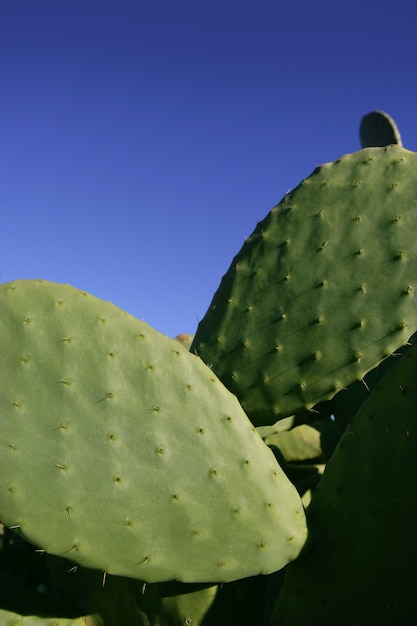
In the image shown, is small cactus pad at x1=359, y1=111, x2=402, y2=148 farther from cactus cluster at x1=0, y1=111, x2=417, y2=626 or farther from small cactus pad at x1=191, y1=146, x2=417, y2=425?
cactus cluster at x1=0, y1=111, x2=417, y2=626

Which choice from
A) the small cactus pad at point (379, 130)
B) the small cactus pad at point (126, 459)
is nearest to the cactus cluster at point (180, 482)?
the small cactus pad at point (126, 459)

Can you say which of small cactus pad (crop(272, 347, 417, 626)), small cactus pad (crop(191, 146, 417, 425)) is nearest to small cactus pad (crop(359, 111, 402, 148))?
small cactus pad (crop(191, 146, 417, 425))

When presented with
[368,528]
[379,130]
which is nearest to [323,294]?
[368,528]

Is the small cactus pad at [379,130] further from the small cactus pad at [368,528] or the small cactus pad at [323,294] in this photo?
the small cactus pad at [368,528]

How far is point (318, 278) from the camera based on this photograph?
154 centimetres

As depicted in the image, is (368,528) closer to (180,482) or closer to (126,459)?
(180,482)

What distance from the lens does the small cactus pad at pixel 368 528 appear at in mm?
1150

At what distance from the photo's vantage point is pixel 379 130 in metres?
3.37

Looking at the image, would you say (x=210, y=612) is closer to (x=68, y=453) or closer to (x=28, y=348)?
(x=68, y=453)

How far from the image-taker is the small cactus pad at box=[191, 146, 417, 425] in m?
1.48

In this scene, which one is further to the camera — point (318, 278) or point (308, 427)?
point (308, 427)

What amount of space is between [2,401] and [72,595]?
0.64 m

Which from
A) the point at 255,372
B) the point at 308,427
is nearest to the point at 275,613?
the point at 255,372

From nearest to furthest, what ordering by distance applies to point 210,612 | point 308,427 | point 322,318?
point 210,612 < point 322,318 < point 308,427
